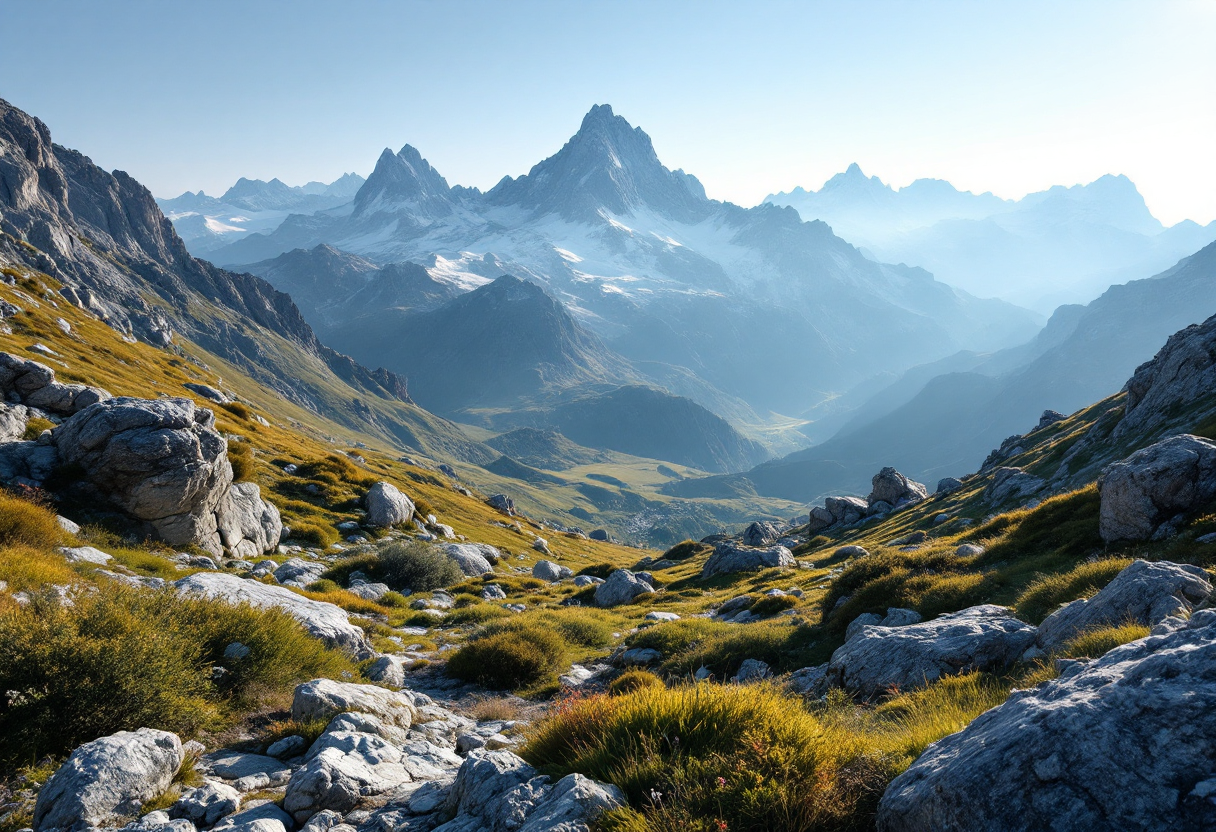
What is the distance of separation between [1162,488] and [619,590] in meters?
27.4

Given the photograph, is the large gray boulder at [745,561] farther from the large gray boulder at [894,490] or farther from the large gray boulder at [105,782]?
the large gray boulder at [105,782]

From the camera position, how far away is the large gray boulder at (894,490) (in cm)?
7488

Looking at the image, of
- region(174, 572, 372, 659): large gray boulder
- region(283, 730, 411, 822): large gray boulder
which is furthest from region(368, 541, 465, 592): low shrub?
region(283, 730, 411, 822): large gray boulder

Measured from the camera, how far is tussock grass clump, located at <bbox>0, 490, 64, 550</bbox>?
15.2 m

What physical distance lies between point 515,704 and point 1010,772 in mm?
13782

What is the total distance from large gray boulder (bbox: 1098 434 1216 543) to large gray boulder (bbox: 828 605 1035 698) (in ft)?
19.0

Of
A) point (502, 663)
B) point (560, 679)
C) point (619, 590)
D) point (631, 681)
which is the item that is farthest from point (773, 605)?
point (619, 590)

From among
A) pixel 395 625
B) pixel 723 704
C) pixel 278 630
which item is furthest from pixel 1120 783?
pixel 395 625

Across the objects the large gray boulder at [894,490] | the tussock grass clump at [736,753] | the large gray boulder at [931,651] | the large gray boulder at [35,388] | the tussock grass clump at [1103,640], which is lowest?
the large gray boulder at [894,490]

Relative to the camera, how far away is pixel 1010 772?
4934mm

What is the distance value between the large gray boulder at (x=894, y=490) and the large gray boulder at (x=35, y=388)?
7630cm

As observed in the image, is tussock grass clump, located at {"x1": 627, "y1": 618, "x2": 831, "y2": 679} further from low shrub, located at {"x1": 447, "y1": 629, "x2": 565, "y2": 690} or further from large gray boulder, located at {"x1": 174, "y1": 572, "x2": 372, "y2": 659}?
large gray boulder, located at {"x1": 174, "y1": 572, "x2": 372, "y2": 659}

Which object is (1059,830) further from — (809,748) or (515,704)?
(515,704)

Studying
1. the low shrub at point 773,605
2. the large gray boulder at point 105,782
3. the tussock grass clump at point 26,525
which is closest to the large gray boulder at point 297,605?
the tussock grass clump at point 26,525
